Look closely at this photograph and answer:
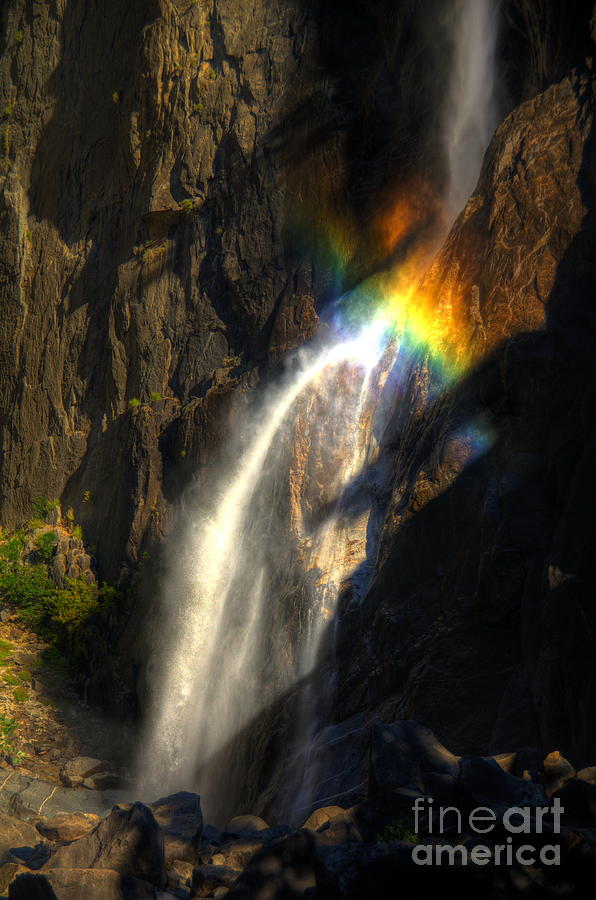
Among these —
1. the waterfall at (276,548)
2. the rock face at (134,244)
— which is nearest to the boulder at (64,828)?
the waterfall at (276,548)

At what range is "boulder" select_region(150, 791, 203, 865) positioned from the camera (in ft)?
19.6

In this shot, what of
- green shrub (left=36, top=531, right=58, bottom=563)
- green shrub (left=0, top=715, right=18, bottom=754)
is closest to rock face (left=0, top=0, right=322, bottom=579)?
green shrub (left=36, top=531, right=58, bottom=563)

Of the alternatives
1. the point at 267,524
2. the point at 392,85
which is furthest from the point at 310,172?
the point at 267,524

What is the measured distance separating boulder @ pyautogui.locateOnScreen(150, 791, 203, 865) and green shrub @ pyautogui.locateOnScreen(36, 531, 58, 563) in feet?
48.3

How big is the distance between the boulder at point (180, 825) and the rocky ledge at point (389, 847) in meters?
0.01

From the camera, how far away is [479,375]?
926cm

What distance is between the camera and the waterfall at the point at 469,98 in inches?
596

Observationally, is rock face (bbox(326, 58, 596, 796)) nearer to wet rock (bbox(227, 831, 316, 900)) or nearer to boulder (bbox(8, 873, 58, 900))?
wet rock (bbox(227, 831, 316, 900))

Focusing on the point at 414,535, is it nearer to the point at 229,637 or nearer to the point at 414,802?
the point at 414,802

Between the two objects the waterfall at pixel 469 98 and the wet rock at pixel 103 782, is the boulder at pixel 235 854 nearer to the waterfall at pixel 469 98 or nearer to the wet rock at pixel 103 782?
the wet rock at pixel 103 782

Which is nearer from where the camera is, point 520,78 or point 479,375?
point 479,375

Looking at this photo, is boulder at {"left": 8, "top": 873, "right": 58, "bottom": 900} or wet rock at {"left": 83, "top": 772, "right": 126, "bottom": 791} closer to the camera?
boulder at {"left": 8, "top": 873, "right": 58, "bottom": 900}

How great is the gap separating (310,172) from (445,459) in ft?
35.4

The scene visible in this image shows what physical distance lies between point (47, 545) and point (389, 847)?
18.0 meters
